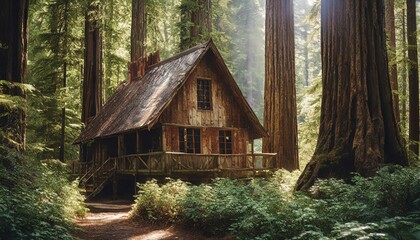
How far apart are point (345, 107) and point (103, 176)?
1496 centimetres

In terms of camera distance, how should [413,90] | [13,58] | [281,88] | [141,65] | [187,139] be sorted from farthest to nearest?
[141,65], [187,139], [413,90], [281,88], [13,58]

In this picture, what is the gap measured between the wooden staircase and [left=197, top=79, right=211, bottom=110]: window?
19.1 feet

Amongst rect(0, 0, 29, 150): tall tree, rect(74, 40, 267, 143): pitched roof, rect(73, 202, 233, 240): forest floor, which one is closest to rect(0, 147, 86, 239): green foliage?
rect(73, 202, 233, 240): forest floor

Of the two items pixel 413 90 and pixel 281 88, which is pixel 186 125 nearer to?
pixel 281 88

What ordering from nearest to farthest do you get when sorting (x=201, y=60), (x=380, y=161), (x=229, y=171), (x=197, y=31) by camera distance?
(x=380, y=161) → (x=229, y=171) → (x=201, y=60) → (x=197, y=31)

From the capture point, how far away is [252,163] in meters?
19.2

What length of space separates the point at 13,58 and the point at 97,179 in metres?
11.0

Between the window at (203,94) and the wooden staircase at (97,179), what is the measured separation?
5829 mm

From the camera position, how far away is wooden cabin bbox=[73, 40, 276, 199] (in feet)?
59.2

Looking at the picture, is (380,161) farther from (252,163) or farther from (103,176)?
A: (103,176)

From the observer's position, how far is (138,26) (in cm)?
2550

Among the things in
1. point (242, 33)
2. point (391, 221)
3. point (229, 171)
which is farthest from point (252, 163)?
point (242, 33)

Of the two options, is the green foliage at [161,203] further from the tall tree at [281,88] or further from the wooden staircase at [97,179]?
the wooden staircase at [97,179]

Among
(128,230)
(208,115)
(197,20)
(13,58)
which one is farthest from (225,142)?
(13,58)
